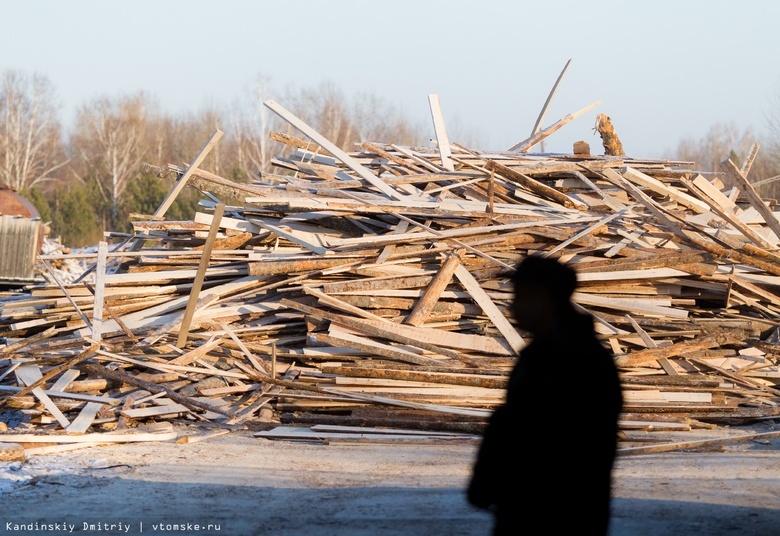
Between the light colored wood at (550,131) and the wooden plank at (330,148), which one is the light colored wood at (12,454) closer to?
the wooden plank at (330,148)

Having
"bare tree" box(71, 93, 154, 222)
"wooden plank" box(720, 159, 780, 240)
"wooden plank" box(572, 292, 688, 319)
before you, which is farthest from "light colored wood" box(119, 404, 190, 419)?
"bare tree" box(71, 93, 154, 222)

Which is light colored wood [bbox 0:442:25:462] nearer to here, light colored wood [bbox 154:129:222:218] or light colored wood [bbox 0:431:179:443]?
light colored wood [bbox 0:431:179:443]

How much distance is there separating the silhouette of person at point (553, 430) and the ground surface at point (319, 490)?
170 centimetres

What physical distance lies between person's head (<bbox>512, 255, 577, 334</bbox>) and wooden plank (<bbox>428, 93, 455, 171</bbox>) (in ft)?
24.7

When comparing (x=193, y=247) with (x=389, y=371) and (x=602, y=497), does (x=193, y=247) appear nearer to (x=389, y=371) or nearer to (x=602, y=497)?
(x=389, y=371)

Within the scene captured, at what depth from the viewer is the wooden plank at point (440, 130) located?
35.5 feet

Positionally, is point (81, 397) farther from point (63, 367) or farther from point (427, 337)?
point (427, 337)

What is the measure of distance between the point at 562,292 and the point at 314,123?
5750 centimetres

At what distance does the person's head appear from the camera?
330cm

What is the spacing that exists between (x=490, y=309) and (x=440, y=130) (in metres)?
3.29

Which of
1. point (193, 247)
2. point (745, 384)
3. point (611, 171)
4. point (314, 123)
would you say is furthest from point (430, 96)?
point (314, 123)

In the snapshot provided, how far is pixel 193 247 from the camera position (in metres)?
10.0

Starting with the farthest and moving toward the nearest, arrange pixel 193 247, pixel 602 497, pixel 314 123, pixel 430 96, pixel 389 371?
1. pixel 314 123
2. pixel 430 96
3. pixel 193 247
4. pixel 389 371
5. pixel 602 497

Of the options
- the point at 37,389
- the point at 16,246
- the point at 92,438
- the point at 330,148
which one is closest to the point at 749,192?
the point at 330,148
